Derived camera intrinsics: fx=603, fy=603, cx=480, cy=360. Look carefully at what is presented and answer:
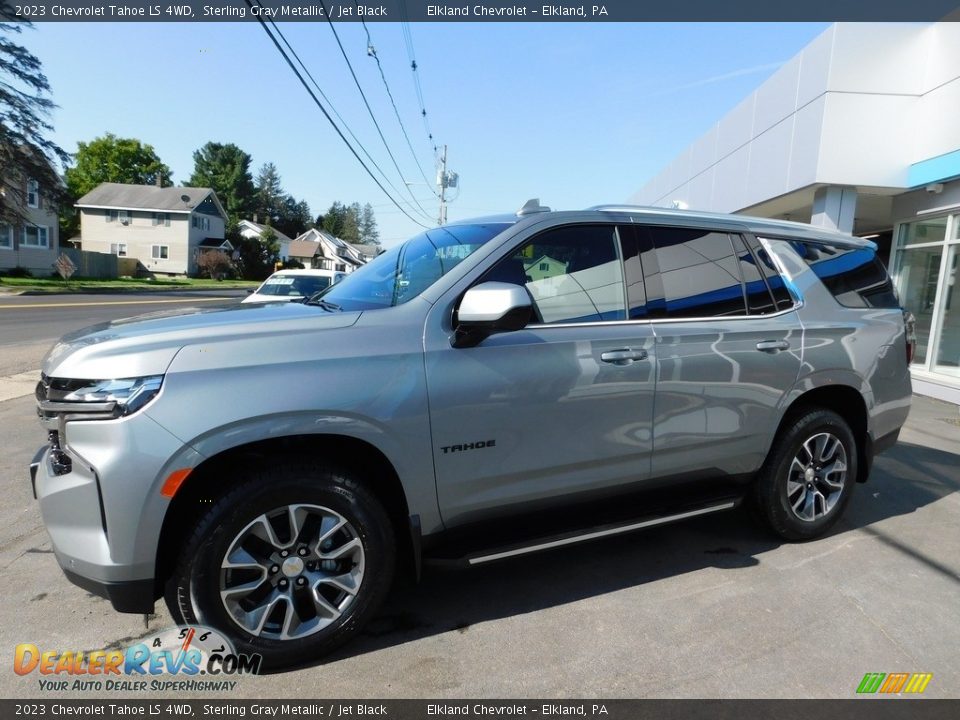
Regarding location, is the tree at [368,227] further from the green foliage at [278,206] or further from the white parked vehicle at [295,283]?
the white parked vehicle at [295,283]

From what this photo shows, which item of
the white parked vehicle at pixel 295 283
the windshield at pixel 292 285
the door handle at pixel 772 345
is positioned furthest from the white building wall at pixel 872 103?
the windshield at pixel 292 285

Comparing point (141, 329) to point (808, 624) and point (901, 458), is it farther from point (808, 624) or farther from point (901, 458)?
point (901, 458)

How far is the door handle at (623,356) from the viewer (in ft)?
9.88

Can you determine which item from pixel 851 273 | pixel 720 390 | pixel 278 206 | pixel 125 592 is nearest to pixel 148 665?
pixel 125 592

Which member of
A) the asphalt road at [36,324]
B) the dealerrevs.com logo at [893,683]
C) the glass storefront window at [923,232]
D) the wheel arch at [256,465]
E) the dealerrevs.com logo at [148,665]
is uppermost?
the glass storefront window at [923,232]

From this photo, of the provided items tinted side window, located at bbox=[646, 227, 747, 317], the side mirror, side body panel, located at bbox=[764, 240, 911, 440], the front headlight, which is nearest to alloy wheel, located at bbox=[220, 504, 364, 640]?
the front headlight

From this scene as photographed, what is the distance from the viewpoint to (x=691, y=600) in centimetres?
318

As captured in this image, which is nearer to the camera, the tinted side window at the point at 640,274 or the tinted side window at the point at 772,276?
the tinted side window at the point at 640,274

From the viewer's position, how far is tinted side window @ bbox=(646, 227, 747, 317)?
3.35m

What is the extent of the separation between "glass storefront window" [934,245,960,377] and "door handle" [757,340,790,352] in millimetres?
8912

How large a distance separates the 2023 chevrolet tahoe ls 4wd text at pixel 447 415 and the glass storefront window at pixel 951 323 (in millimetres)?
8244

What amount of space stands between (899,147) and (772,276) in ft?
29.9

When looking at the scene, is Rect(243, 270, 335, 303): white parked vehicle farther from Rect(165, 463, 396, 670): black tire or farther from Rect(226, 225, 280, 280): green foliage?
Rect(226, 225, 280, 280): green foliage

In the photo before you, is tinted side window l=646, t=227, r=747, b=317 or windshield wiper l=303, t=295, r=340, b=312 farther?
tinted side window l=646, t=227, r=747, b=317
